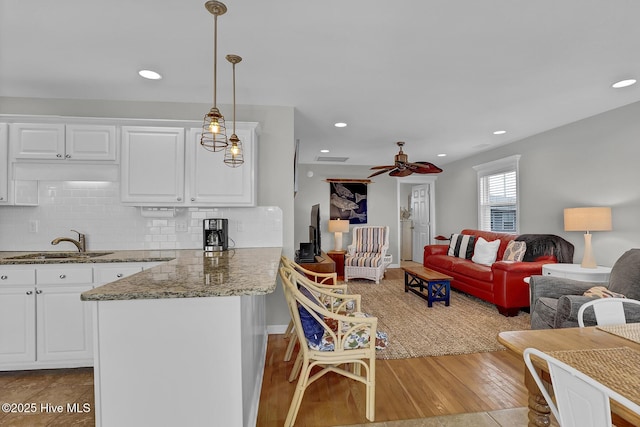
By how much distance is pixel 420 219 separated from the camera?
791 cm

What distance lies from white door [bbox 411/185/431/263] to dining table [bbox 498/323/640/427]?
6.29 metres

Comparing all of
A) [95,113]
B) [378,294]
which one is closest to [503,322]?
[378,294]

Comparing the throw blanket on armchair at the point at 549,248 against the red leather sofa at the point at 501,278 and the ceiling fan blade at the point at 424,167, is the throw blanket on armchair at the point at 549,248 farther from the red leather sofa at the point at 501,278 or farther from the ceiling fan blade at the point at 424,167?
the ceiling fan blade at the point at 424,167

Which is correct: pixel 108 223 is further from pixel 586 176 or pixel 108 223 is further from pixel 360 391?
pixel 586 176

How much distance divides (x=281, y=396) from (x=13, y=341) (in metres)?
2.17

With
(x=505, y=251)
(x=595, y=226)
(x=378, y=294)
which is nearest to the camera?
A: (x=595, y=226)

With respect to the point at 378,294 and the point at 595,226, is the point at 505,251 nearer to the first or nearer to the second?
the point at 595,226

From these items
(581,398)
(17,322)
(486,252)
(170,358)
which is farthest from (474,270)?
(17,322)

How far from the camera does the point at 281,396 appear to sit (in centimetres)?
207

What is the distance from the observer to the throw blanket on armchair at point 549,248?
3.84m

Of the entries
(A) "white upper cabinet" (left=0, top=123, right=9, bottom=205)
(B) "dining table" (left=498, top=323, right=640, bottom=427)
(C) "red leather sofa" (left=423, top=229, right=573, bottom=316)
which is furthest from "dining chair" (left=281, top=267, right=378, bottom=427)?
(A) "white upper cabinet" (left=0, top=123, right=9, bottom=205)

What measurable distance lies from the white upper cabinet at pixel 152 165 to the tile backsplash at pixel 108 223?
1.05ft

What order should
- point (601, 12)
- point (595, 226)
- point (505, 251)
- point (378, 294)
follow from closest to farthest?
1. point (601, 12)
2. point (595, 226)
3. point (505, 251)
4. point (378, 294)

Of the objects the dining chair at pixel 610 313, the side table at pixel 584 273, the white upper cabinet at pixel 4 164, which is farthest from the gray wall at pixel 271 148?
the side table at pixel 584 273
